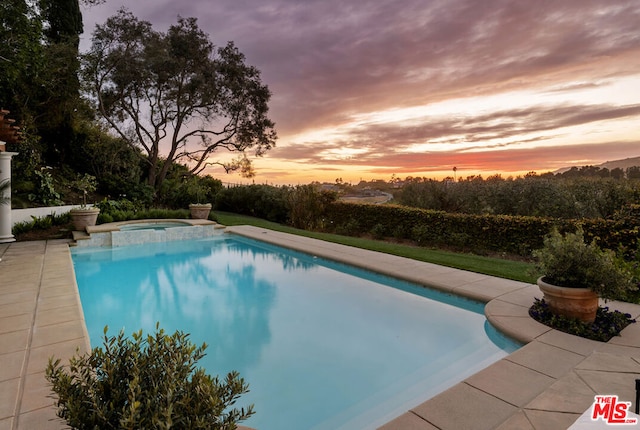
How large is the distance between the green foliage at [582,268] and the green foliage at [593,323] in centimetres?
36

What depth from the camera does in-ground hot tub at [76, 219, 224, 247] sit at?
32.2 feet

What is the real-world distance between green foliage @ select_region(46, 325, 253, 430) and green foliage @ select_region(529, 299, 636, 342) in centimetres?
389

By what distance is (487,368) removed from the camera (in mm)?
3166

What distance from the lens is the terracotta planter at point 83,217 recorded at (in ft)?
33.7

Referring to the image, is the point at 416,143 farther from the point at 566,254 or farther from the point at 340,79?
the point at 566,254

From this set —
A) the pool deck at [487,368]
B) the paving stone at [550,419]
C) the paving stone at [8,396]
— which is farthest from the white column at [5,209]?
the paving stone at [550,419]

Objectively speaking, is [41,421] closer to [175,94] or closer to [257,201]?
[257,201]

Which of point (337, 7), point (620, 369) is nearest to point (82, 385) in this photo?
point (620, 369)

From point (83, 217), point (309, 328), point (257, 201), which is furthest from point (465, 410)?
point (257, 201)

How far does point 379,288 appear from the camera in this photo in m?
6.21

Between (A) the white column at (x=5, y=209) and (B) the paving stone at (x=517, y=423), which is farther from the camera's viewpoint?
(A) the white column at (x=5, y=209)

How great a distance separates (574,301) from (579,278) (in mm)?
267

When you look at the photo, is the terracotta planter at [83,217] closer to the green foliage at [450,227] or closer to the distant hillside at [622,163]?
the green foliage at [450,227]

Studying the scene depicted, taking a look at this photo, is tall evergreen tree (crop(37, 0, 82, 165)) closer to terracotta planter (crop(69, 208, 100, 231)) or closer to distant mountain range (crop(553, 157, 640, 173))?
terracotta planter (crop(69, 208, 100, 231))
